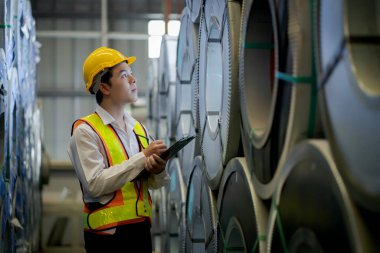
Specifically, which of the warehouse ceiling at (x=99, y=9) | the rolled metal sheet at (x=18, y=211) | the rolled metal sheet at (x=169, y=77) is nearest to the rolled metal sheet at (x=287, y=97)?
the rolled metal sheet at (x=18, y=211)

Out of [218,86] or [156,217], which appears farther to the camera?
[156,217]

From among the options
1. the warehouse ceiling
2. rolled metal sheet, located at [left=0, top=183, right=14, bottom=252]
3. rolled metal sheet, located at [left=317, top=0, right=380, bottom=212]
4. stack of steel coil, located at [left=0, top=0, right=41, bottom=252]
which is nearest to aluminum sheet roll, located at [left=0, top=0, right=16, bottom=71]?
stack of steel coil, located at [left=0, top=0, right=41, bottom=252]

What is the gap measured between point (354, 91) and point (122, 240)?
1574mm

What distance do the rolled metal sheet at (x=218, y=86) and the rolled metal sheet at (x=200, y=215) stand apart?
125 mm

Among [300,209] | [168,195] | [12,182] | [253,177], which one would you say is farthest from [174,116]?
[300,209]

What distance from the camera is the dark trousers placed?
2.28m

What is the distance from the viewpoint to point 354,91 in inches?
36.3

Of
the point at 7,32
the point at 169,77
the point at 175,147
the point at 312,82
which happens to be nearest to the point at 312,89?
the point at 312,82

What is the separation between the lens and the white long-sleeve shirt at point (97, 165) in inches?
87.0

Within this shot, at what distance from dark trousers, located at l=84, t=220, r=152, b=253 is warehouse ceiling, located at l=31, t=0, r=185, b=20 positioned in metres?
8.22

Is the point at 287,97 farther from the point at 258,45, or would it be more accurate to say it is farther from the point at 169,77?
the point at 169,77

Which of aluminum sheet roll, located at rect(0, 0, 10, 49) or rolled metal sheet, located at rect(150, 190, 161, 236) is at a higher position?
aluminum sheet roll, located at rect(0, 0, 10, 49)

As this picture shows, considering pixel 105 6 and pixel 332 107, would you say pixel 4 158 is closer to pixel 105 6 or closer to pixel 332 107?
pixel 332 107

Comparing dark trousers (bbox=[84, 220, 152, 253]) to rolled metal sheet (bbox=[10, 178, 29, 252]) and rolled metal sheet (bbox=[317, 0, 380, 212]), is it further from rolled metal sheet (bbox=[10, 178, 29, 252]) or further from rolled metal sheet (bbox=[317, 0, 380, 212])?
rolled metal sheet (bbox=[317, 0, 380, 212])
